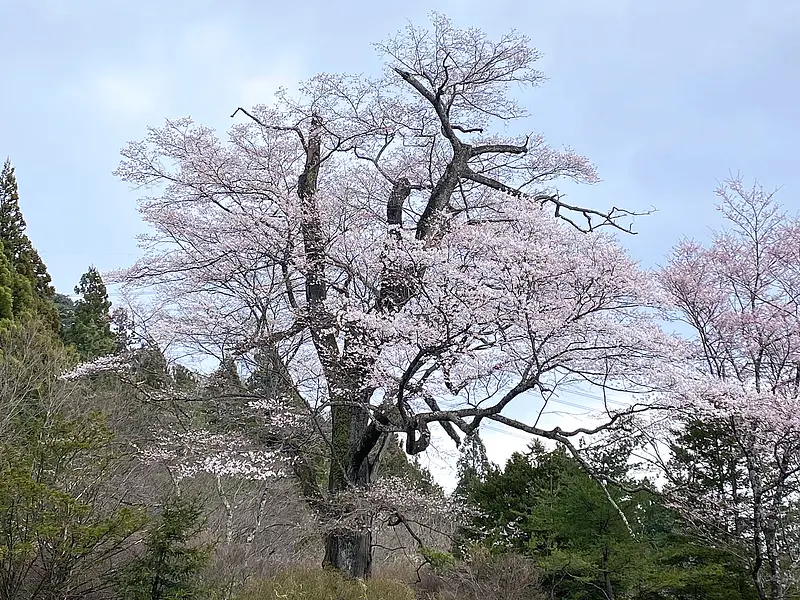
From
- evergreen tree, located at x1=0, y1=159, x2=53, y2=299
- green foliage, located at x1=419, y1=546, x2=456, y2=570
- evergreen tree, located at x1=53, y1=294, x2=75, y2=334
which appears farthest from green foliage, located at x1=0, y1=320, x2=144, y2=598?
evergreen tree, located at x1=53, y1=294, x2=75, y2=334

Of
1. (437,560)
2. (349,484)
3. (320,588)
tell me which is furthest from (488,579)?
(320,588)

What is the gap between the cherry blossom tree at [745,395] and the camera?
7.07 m

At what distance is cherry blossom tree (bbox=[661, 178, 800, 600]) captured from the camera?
707 cm

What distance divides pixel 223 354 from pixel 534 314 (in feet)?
13.8

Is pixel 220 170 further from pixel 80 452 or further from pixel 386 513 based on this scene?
pixel 386 513

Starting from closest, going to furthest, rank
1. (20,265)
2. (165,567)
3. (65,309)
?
(165,567)
(20,265)
(65,309)

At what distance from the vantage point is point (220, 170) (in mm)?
8828

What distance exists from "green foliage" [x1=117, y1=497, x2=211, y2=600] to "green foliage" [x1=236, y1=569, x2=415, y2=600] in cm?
100

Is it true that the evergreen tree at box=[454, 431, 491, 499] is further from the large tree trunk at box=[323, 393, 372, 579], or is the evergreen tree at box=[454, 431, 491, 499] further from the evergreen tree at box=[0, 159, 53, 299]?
the evergreen tree at box=[0, 159, 53, 299]

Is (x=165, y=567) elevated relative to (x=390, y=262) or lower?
lower

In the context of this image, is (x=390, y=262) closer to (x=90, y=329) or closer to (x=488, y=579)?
(x=488, y=579)

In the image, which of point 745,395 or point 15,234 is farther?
point 15,234

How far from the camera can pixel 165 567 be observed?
588 centimetres

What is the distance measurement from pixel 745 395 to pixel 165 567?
5742 mm
